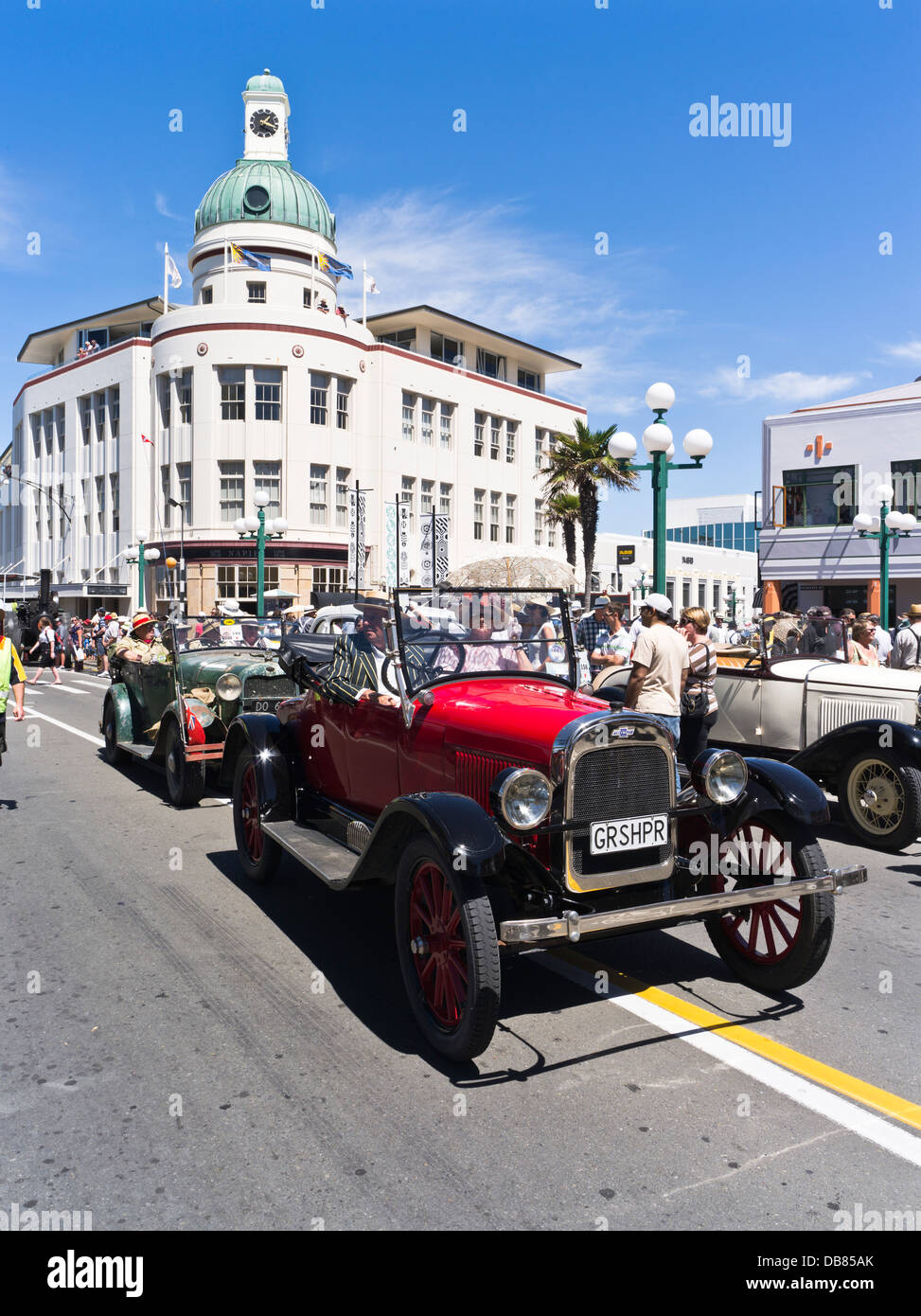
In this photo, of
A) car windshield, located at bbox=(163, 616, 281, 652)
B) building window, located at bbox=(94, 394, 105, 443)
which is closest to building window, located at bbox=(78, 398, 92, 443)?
building window, located at bbox=(94, 394, 105, 443)

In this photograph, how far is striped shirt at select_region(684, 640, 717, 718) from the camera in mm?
8273

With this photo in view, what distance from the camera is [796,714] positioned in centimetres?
857

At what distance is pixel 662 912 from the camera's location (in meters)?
3.75

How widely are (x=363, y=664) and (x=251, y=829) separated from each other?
1784 mm

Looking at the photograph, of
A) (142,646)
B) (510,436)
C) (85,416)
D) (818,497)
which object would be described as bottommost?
(142,646)

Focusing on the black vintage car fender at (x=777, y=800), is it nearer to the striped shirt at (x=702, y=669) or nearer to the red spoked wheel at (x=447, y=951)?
the red spoked wheel at (x=447, y=951)

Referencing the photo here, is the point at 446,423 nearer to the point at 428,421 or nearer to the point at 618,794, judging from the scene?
the point at 428,421

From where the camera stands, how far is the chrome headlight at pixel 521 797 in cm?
382

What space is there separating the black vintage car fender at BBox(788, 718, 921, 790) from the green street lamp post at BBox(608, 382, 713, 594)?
4.38 metres

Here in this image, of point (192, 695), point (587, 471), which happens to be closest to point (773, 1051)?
point (192, 695)

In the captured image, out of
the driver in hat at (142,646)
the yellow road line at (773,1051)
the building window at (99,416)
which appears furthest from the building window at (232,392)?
the yellow road line at (773,1051)

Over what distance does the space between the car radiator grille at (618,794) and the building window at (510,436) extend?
44.9m

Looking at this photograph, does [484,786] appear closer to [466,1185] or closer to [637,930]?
[637,930]
